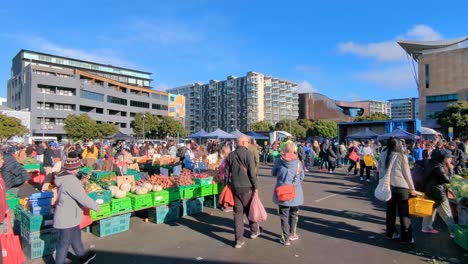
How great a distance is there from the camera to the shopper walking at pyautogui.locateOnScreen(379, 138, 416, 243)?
16.1ft

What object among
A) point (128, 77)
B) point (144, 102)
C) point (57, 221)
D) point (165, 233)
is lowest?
point (165, 233)

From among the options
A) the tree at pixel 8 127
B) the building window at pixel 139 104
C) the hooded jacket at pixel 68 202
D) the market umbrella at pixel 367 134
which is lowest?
the hooded jacket at pixel 68 202

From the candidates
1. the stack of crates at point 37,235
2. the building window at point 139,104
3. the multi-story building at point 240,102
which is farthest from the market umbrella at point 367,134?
the multi-story building at point 240,102

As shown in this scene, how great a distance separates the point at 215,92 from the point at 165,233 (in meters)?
129

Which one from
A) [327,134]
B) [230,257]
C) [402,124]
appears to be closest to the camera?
[230,257]

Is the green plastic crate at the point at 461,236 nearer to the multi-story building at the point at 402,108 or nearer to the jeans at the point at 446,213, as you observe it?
the jeans at the point at 446,213

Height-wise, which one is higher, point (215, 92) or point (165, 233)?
point (215, 92)

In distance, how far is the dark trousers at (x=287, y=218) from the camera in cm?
496

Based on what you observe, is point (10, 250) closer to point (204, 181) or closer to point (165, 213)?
point (165, 213)

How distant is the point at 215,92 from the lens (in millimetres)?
132750

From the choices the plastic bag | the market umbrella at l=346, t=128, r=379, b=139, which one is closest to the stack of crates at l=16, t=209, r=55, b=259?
the plastic bag

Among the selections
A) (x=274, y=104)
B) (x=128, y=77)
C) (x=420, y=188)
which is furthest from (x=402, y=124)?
(x=274, y=104)

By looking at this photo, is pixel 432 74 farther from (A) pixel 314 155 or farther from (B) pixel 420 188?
(B) pixel 420 188

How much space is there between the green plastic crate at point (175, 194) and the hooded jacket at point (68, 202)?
8.48 ft
